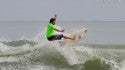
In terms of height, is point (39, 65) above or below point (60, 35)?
below

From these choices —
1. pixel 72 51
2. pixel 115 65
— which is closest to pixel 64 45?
pixel 72 51

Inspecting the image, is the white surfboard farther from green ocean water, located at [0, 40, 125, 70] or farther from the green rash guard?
the green rash guard

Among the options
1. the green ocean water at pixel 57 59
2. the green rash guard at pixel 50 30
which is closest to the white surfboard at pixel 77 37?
the green ocean water at pixel 57 59

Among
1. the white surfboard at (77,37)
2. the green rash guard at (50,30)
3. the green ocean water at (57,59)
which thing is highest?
the green rash guard at (50,30)

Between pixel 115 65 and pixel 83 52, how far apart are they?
3.03 metres

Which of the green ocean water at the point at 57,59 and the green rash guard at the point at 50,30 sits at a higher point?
the green rash guard at the point at 50,30

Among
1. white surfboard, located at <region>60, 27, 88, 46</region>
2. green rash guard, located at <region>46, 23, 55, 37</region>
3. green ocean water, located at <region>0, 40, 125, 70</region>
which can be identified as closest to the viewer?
green ocean water, located at <region>0, 40, 125, 70</region>

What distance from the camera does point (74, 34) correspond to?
19984 mm

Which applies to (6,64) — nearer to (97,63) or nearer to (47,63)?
(47,63)

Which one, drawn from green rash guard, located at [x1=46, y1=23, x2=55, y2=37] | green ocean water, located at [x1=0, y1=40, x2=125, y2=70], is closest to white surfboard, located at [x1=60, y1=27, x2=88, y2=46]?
green ocean water, located at [x1=0, y1=40, x2=125, y2=70]

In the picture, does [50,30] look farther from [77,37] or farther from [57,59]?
[77,37]

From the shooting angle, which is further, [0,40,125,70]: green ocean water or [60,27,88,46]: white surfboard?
[60,27,88,46]: white surfboard

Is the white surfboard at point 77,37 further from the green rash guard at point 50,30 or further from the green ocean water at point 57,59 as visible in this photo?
the green rash guard at point 50,30

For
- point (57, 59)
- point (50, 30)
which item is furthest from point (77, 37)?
point (50, 30)
